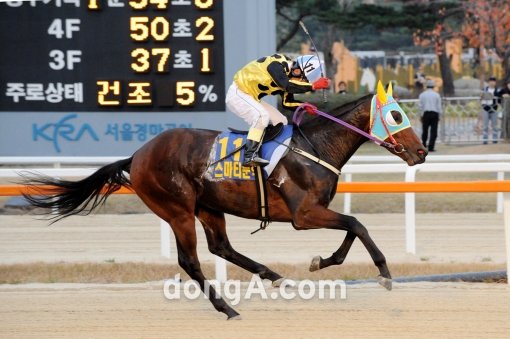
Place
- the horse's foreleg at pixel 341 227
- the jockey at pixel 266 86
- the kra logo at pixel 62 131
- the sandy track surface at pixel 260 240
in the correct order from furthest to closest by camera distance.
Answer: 1. the kra logo at pixel 62 131
2. the sandy track surface at pixel 260 240
3. the jockey at pixel 266 86
4. the horse's foreleg at pixel 341 227

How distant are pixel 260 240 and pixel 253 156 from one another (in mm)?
3430

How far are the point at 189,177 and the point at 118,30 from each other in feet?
15.3

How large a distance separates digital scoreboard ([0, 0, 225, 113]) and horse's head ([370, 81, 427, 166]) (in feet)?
15.0

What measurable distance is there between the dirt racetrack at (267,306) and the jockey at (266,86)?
0.92 m

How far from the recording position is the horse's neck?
20.1 feet

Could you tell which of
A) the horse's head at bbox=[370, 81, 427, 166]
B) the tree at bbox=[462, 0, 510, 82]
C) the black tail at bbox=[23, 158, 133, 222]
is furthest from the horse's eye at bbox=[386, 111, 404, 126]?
the tree at bbox=[462, 0, 510, 82]

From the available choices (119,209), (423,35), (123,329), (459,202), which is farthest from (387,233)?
(423,35)

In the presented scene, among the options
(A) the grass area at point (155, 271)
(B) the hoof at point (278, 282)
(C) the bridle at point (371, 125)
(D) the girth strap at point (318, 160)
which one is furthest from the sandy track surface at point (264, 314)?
(C) the bridle at point (371, 125)

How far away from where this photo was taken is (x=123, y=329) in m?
5.79

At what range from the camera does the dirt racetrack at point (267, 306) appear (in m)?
5.71

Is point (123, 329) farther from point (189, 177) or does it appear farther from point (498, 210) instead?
point (498, 210)

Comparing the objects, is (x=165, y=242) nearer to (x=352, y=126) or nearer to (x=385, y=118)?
(x=352, y=126)

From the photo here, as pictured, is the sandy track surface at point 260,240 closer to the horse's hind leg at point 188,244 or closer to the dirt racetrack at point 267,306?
the dirt racetrack at point 267,306

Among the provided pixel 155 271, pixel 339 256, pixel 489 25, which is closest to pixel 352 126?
pixel 339 256
